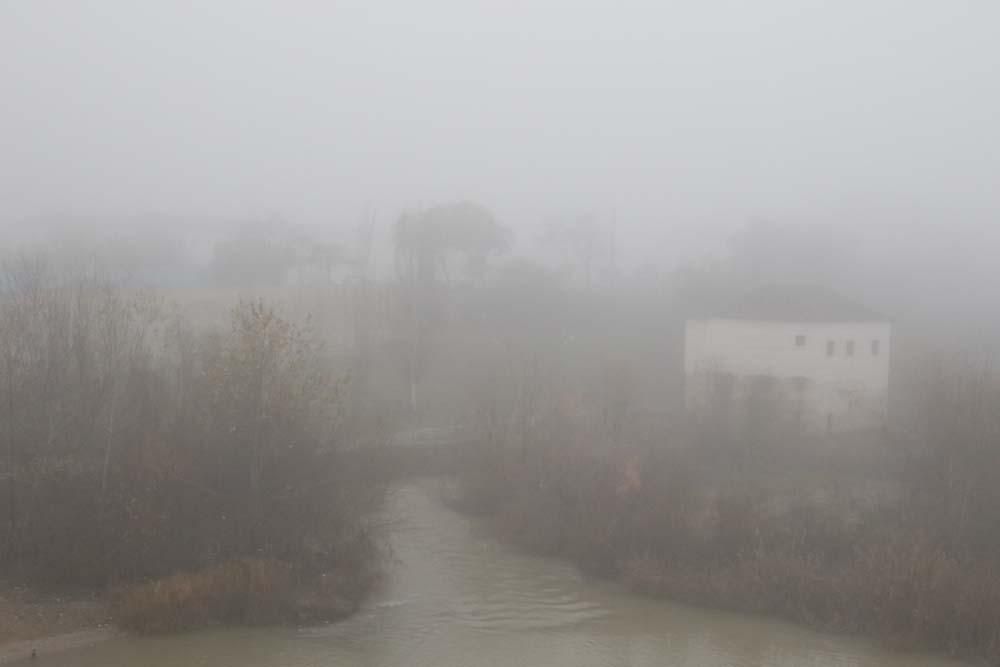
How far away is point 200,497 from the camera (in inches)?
563

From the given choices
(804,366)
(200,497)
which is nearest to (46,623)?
(200,497)

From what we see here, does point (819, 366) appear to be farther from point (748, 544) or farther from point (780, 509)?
point (748, 544)

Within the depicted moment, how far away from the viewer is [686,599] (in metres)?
14.9

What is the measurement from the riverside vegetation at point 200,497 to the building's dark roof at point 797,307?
12588 millimetres

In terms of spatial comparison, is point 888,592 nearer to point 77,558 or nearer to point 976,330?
point 77,558

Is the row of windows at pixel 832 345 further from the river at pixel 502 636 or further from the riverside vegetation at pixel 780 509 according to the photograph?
the river at pixel 502 636

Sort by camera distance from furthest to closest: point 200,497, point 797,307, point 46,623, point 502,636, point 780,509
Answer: point 797,307, point 780,509, point 200,497, point 502,636, point 46,623

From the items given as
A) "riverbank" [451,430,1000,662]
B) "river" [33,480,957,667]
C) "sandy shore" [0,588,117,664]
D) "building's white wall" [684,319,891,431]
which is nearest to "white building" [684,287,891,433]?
"building's white wall" [684,319,891,431]

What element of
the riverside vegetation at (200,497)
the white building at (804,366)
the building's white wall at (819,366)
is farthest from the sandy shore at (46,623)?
the building's white wall at (819,366)

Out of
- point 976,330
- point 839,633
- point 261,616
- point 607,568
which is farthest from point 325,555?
point 976,330

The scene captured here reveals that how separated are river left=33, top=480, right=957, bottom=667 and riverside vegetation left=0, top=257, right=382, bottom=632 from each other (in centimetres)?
57

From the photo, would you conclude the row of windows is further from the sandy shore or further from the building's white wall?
the sandy shore

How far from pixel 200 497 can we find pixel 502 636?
4.80 meters

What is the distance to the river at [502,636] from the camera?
11555 mm
